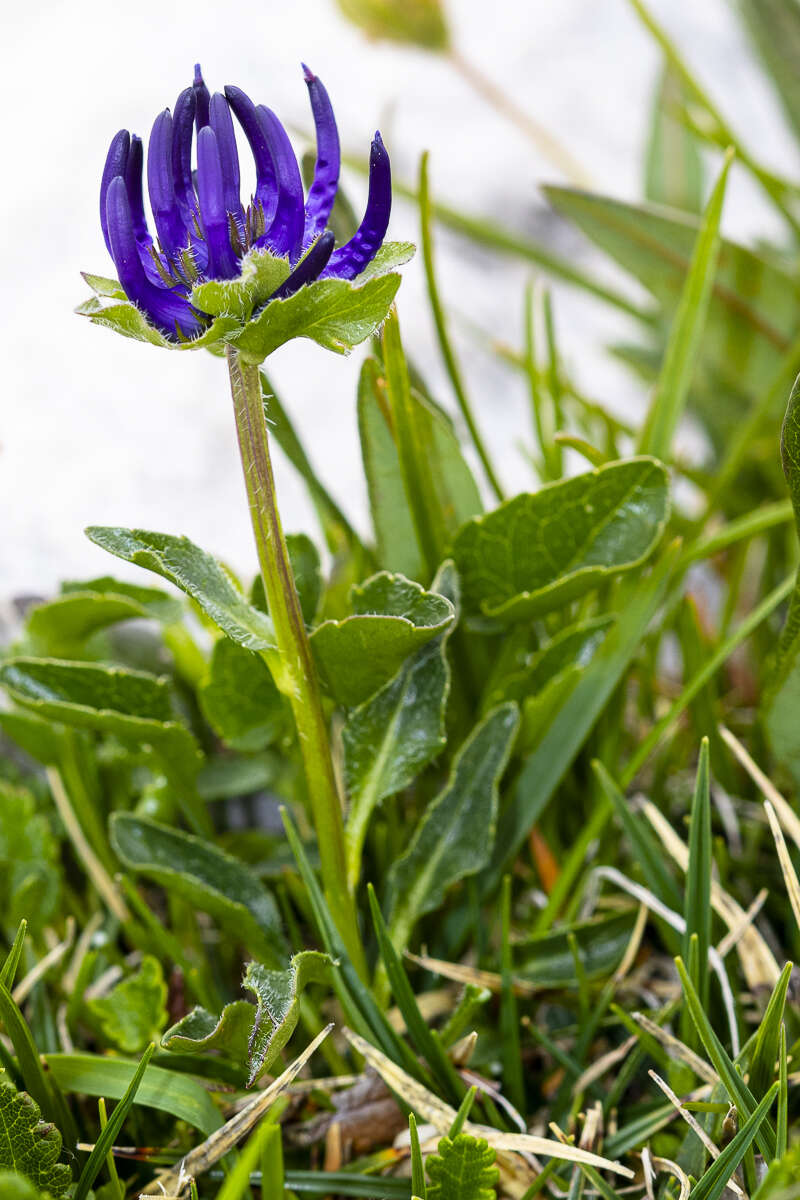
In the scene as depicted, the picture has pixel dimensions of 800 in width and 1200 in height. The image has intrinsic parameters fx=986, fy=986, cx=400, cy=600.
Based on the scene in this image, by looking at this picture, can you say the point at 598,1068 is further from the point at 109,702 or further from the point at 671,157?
the point at 671,157

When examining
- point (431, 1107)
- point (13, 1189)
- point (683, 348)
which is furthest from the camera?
point (683, 348)

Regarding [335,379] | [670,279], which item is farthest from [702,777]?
[335,379]

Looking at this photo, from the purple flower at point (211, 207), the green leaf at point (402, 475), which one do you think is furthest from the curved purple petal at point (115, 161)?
the green leaf at point (402, 475)

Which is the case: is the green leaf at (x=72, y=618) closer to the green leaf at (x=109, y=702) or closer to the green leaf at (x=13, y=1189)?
the green leaf at (x=109, y=702)

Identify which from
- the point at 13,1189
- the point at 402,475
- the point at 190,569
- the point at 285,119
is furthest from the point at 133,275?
the point at 285,119

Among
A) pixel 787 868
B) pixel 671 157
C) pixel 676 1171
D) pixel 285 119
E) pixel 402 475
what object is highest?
pixel 285 119

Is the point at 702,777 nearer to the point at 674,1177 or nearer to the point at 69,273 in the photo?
the point at 674,1177
